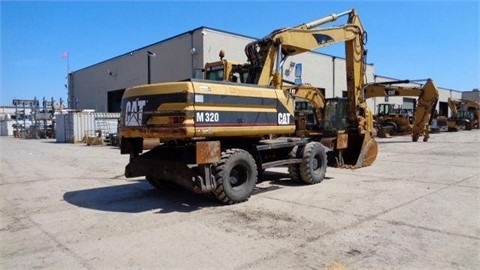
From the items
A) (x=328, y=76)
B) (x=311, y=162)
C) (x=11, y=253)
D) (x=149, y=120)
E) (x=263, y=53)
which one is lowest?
(x=11, y=253)

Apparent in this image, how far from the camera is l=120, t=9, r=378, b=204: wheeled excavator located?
720 centimetres

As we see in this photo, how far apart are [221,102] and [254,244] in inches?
121

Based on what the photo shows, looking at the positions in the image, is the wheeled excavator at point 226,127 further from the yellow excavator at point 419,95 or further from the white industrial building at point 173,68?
the yellow excavator at point 419,95

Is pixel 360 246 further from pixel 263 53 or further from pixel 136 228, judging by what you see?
pixel 263 53

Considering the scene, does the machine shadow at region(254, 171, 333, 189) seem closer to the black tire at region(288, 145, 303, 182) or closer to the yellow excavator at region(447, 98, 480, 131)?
the black tire at region(288, 145, 303, 182)

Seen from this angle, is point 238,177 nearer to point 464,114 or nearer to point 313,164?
point 313,164

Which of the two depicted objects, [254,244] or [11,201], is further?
[11,201]

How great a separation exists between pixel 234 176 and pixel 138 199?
2.09 m

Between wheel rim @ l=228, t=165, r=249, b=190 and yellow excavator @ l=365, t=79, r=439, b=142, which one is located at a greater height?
yellow excavator @ l=365, t=79, r=439, b=142

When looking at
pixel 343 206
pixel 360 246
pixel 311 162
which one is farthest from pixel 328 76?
pixel 360 246

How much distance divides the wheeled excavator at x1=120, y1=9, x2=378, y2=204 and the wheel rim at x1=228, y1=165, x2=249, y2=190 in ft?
0.06

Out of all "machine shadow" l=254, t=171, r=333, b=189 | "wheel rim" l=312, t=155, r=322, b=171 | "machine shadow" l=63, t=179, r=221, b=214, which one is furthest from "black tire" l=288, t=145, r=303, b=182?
"machine shadow" l=63, t=179, r=221, b=214

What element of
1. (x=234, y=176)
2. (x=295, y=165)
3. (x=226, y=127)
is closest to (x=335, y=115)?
(x=295, y=165)

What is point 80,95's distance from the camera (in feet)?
147
